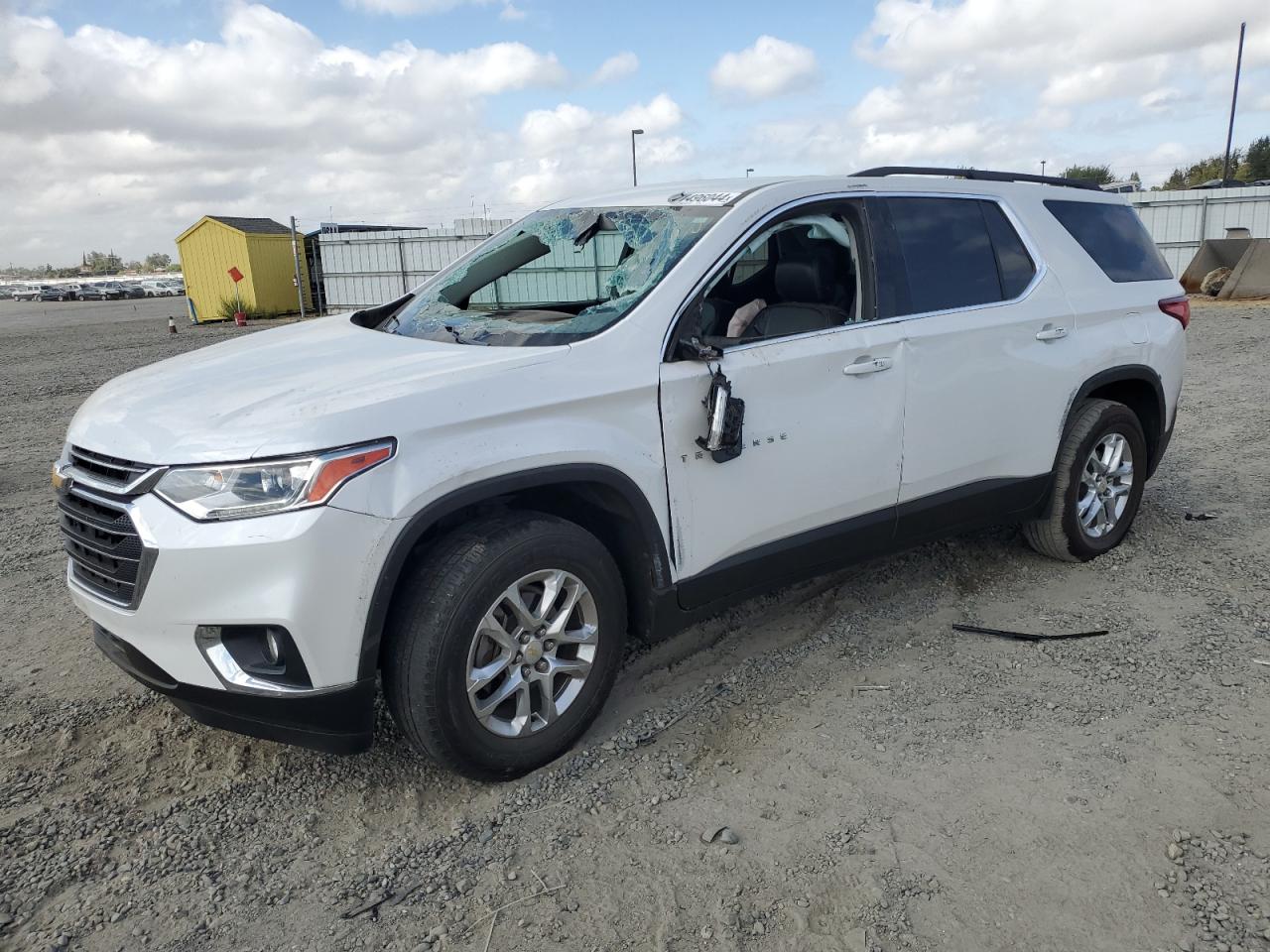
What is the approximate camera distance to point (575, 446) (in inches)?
115

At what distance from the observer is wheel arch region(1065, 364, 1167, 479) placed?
4.58 meters

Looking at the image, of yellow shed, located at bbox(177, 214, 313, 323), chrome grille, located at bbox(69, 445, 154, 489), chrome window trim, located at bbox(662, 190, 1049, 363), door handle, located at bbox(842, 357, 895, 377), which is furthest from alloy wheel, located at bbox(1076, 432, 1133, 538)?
yellow shed, located at bbox(177, 214, 313, 323)

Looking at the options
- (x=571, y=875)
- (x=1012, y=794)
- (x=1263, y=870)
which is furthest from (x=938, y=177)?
(x=571, y=875)

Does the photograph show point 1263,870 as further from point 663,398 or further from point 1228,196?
point 1228,196

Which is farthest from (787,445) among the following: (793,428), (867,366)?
(867,366)

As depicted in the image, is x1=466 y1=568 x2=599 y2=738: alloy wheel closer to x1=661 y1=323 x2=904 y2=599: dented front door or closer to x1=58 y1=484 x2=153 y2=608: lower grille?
x1=661 y1=323 x2=904 y2=599: dented front door

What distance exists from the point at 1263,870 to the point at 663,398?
215 centimetres

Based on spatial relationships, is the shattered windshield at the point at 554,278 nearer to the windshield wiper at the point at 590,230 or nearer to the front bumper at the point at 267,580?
the windshield wiper at the point at 590,230

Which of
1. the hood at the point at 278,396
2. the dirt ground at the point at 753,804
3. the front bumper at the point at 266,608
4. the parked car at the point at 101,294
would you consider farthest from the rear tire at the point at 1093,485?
the parked car at the point at 101,294

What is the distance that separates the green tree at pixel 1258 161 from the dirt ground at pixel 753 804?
220ft

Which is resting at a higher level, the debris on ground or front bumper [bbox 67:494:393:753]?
front bumper [bbox 67:494:393:753]

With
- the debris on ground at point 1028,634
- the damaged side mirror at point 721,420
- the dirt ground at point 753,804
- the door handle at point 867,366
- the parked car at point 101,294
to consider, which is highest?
the door handle at point 867,366

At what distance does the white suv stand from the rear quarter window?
0.03m

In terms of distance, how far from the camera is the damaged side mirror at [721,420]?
315 cm
